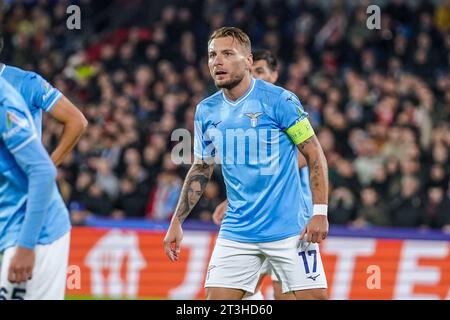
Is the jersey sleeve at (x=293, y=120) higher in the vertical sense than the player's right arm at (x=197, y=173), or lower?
higher

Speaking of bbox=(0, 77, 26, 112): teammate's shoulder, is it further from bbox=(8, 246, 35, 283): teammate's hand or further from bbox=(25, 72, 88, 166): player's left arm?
bbox=(25, 72, 88, 166): player's left arm

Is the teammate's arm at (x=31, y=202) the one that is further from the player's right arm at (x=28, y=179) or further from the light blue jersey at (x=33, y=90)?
the light blue jersey at (x=33, y=90)

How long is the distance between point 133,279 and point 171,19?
8.42 metres

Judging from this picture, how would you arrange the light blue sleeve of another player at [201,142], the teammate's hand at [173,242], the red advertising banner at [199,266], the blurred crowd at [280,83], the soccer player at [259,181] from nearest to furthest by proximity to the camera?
1. the soccer player at [259,181]
2. the teammate's hand at [173,242]
3. the light blue sleeve of another player at [201,142]
4. the red advertising banner at [199,266]
5. the blurred crowd at [280,83]

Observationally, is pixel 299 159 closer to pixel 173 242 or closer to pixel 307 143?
pixel 307 143

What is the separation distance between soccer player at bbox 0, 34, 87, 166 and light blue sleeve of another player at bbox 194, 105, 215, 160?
96 cm

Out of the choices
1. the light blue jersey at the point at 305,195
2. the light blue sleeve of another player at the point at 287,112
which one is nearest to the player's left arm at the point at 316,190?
the light blue sleeve of another player at the point at 287,112

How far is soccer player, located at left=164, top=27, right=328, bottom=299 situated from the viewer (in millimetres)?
6777

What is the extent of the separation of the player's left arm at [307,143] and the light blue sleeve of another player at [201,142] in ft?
1.97

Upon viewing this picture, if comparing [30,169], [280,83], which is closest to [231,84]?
[30,169]

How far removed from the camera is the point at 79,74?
60.0 feet

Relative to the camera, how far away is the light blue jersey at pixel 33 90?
20.5 feet

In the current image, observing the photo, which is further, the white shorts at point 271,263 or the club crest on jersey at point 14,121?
the white shorts at point 271,263
